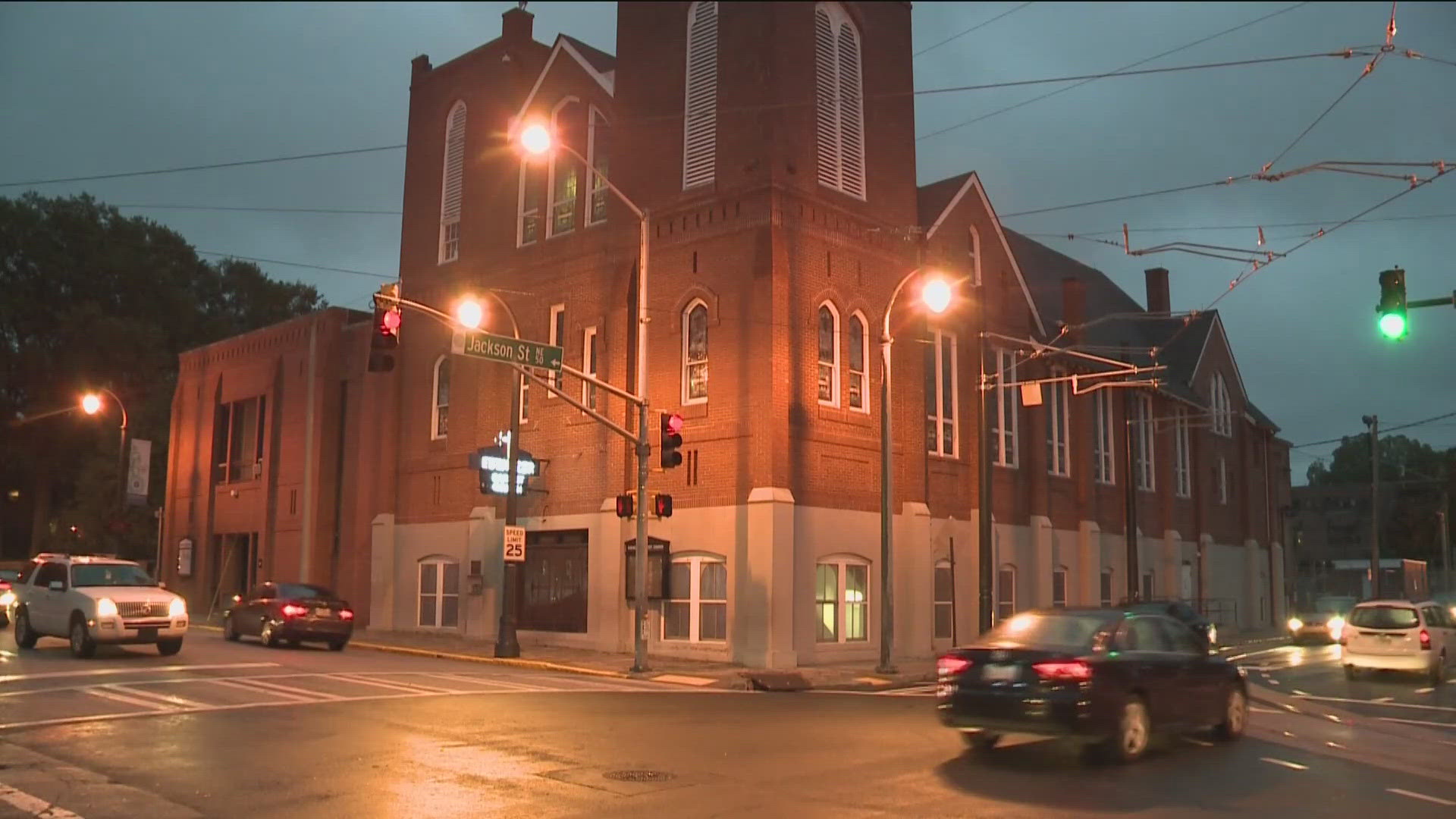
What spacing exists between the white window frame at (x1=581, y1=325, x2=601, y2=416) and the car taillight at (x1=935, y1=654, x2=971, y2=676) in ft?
61.3

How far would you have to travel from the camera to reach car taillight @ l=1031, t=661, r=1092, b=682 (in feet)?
36.9

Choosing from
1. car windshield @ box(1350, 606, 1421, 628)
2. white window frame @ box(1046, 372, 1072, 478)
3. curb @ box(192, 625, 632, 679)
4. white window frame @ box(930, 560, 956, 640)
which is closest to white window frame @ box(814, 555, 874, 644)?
white window frame @ box(930, 560, 956, 640)

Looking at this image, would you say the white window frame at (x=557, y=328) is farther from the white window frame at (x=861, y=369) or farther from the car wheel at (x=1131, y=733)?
the car wheel at (x=1131, y=733)

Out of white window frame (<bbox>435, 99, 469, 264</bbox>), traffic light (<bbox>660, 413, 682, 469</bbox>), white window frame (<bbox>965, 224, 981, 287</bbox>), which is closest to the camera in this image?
traffic light (<bbox>660, 413, 682, 469</bbox>)

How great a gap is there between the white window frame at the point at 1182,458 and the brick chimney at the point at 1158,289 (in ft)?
32.4

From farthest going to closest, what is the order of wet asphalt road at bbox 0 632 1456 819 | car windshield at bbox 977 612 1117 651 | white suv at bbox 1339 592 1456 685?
white suv at bbox 1339 592 1456 685 → car windshield at bbox 977 612 1117 651 → wet asphalt road at bbox 0 632 1456 819

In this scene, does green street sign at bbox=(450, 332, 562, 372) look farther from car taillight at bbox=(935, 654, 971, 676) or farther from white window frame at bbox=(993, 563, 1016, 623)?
white window frame at bbox=(993, 563, 1016, 623)

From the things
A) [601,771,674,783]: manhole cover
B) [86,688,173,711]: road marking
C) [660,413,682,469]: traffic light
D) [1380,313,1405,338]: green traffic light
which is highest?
[1380,313,1405,338]: green traffic light

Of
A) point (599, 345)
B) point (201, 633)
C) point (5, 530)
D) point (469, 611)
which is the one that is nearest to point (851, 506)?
point (599, 345)

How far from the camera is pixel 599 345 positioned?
1165 inches

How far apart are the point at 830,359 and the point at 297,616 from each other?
13.0 m

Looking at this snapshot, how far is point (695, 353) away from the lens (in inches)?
1099

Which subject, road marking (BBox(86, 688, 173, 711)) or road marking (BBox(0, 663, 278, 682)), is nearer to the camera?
road marking (BBox(86, 688, 173, 711))

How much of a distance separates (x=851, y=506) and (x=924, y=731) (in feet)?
44.8
